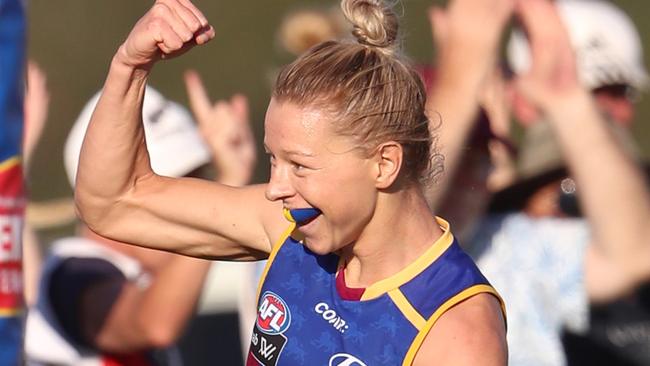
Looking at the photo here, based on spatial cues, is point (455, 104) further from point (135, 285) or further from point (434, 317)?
point (434, 317)

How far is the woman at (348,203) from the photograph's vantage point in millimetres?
2252

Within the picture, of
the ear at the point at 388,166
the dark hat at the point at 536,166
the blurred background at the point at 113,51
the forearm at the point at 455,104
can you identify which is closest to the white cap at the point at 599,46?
the dark hat at the point at 536,166

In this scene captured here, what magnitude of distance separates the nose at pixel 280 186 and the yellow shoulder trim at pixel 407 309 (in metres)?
0.24

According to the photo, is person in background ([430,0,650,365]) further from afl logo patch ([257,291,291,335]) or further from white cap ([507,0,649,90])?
afl logo patch ([257,291,291,335])

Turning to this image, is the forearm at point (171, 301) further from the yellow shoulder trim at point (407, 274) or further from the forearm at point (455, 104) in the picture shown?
the yellow shoulder trim at point (407, 274)

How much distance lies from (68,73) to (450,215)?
3.85m

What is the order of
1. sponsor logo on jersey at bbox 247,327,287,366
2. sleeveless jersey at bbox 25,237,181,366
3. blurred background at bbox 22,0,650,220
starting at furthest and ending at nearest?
blurred background at bbox 22,0,650,220 → sleeveless jersey at bbox 25,237,181,366 → sponsor logo on jersey at bbox 247,327,287,366

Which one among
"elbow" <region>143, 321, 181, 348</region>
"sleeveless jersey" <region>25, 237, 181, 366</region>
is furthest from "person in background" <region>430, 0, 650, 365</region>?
"sleeveless jersey" <region>25, 237, 181, 366</region>

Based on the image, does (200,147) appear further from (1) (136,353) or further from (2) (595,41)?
(2) (595,41)

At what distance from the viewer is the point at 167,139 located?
399 centimetres

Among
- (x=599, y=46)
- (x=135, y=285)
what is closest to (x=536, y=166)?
(x=599, y=46)

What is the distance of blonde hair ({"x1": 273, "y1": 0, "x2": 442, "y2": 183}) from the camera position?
7.41 feet

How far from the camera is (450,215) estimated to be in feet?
12.2

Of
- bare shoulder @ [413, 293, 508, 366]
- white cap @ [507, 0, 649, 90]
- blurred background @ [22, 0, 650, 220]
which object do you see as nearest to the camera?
bare shoulder @ [413, 293, 508, 366]
